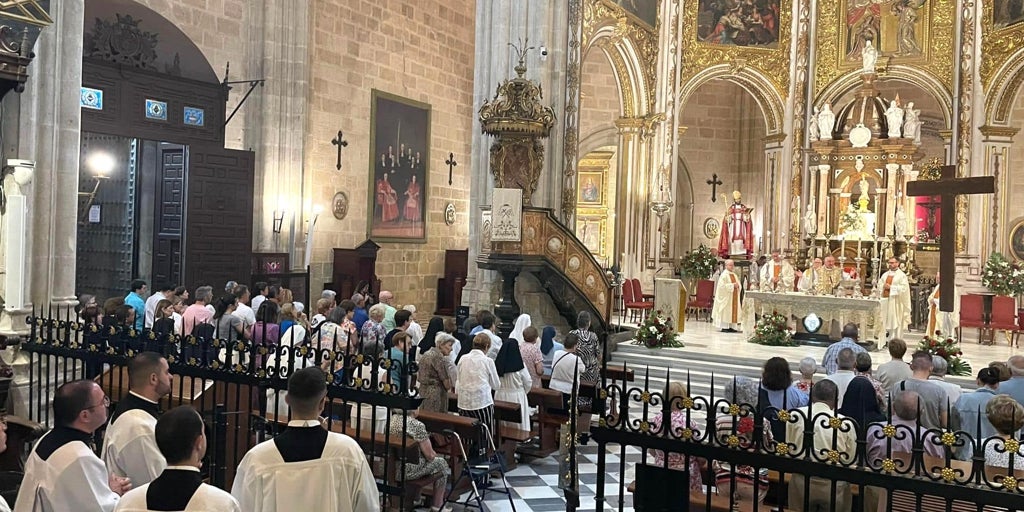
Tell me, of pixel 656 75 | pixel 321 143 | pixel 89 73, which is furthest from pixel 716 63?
pixel 89 73

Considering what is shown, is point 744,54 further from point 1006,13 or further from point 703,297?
point 703,297

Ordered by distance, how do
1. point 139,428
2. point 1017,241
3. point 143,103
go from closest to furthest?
point 139,428
point 143,103
point 1017,241

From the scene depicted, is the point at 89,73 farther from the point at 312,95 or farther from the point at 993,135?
the point at 993,135

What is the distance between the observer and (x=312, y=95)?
17.1 metres

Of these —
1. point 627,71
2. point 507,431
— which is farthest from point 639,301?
point 507,431

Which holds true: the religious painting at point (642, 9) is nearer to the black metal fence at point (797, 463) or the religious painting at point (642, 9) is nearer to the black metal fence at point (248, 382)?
the black metal fence at point (248, 382)

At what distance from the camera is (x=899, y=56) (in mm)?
20625

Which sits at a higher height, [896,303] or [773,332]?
[896,303]

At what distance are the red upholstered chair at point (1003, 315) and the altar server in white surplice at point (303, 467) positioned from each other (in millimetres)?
16288

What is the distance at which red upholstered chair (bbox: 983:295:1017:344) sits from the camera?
16.5 m

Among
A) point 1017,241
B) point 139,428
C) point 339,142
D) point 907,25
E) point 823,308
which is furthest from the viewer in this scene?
point 907,25

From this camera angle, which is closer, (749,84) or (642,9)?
(642,9)

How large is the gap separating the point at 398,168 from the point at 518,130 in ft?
20.5

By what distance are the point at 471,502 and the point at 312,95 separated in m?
11.7
